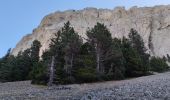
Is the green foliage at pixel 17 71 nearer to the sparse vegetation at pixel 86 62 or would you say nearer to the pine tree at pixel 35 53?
the sparse vegetation at pixel 86 62

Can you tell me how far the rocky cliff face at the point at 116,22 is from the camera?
155750 mm

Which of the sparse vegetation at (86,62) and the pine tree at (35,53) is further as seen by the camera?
the pine tree at (35,53)

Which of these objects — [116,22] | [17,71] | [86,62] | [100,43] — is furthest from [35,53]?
[116,22]

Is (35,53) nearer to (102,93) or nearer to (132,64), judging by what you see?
(132,64)

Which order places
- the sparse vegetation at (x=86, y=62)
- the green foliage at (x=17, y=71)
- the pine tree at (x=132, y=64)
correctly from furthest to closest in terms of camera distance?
the green foliage at (x=17, y=71) < the pine tree at (x=132, y=64) < the sparse vegetation at (x=86, y=62)

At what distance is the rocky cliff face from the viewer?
156 m

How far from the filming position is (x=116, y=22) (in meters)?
168

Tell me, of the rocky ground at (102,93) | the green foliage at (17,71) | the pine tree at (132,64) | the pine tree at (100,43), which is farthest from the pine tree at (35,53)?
the rocky ground at (102,93)

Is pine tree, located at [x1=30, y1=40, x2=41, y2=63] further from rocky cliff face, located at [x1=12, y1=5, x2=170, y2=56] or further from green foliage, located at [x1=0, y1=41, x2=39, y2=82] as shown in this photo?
rocky cliff face, located at [x1=12, y1=5, x2=170, y2=56]

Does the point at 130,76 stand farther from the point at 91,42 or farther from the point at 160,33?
the point at 160,33

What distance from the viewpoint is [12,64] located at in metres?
58.8

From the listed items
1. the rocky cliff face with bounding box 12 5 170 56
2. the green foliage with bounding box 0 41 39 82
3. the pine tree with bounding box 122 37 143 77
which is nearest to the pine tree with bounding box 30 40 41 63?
the green foliage with bounding box 0 41 39 82

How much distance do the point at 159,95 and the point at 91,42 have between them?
29387mm

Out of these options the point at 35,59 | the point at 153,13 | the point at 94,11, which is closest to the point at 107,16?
the point at 94,11
